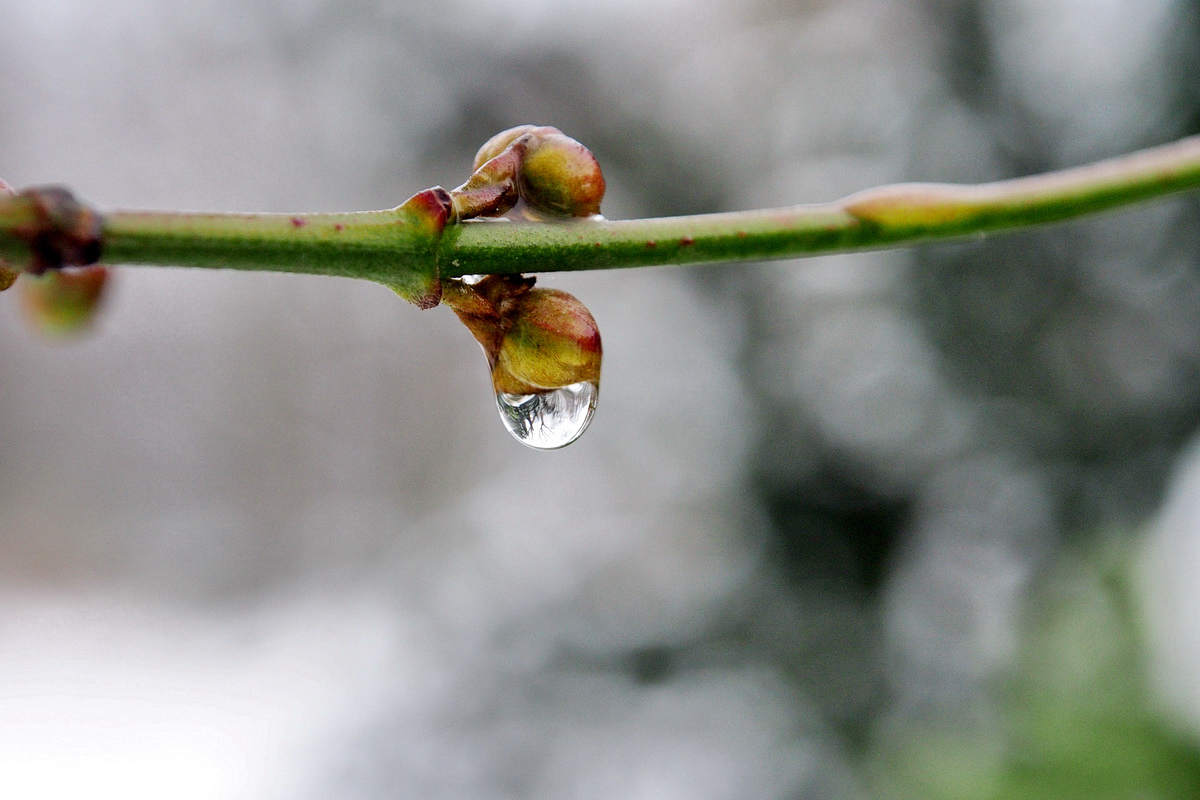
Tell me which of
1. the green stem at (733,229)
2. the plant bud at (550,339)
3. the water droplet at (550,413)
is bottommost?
the green stem at (733,229)

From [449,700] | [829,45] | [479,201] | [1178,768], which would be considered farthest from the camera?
[829,45]

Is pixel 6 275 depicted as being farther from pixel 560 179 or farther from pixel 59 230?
pixel 560 179

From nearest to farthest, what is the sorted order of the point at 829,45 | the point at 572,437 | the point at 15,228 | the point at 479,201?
the point at 15,228 < the point at 479,201 < the point at 572,437 < the point at 829,45

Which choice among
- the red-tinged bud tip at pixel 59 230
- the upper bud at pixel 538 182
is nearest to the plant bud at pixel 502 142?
the upper bud at pixel 538 182

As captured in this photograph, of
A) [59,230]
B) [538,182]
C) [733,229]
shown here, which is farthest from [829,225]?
[59,230]

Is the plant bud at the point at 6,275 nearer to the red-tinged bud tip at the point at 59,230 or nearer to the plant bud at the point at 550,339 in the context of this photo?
the red-tinged bud tip at the point at 59,230

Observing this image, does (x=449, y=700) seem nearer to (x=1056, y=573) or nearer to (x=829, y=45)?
(x=1056, y=573)

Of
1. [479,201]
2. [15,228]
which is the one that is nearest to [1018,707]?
[479,201]
